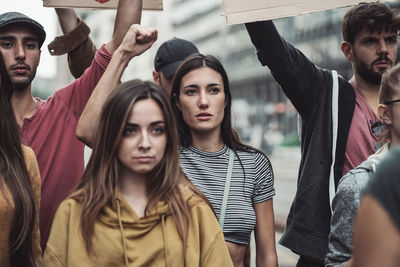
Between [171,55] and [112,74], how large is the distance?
4.19 feet

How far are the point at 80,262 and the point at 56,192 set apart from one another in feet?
2.62

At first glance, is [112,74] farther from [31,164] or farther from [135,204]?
[135,204]

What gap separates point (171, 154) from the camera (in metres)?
2.71

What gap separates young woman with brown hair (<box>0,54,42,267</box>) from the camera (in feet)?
8.28

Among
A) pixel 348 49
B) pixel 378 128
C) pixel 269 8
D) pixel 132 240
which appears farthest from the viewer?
pixel 348 49

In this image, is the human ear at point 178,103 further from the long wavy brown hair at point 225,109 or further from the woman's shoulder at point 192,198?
the woman's shoulder at point 192,198

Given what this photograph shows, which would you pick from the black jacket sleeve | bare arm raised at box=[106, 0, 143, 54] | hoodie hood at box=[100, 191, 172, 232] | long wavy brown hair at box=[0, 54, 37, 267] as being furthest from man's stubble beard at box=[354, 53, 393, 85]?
long wavy brown hair at box=[0, 54, 37, 267]

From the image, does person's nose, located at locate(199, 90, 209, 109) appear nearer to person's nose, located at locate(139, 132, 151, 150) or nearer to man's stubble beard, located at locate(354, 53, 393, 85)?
person's nose, located at locate(139, 132, 151, 150)

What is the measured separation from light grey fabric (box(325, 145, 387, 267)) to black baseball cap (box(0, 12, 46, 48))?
1751mm

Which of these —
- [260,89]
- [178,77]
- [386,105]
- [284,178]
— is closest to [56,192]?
[178,77]

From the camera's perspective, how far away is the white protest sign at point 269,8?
306 cm

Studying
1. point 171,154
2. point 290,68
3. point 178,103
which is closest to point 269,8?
point 290,68

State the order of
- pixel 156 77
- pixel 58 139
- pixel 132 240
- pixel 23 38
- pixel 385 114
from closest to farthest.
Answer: pixel 132 240
pixel 385 114
pixel 58 139
pixel 23 38
pixel 156 77

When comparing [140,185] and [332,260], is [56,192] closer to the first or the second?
[140,185]
